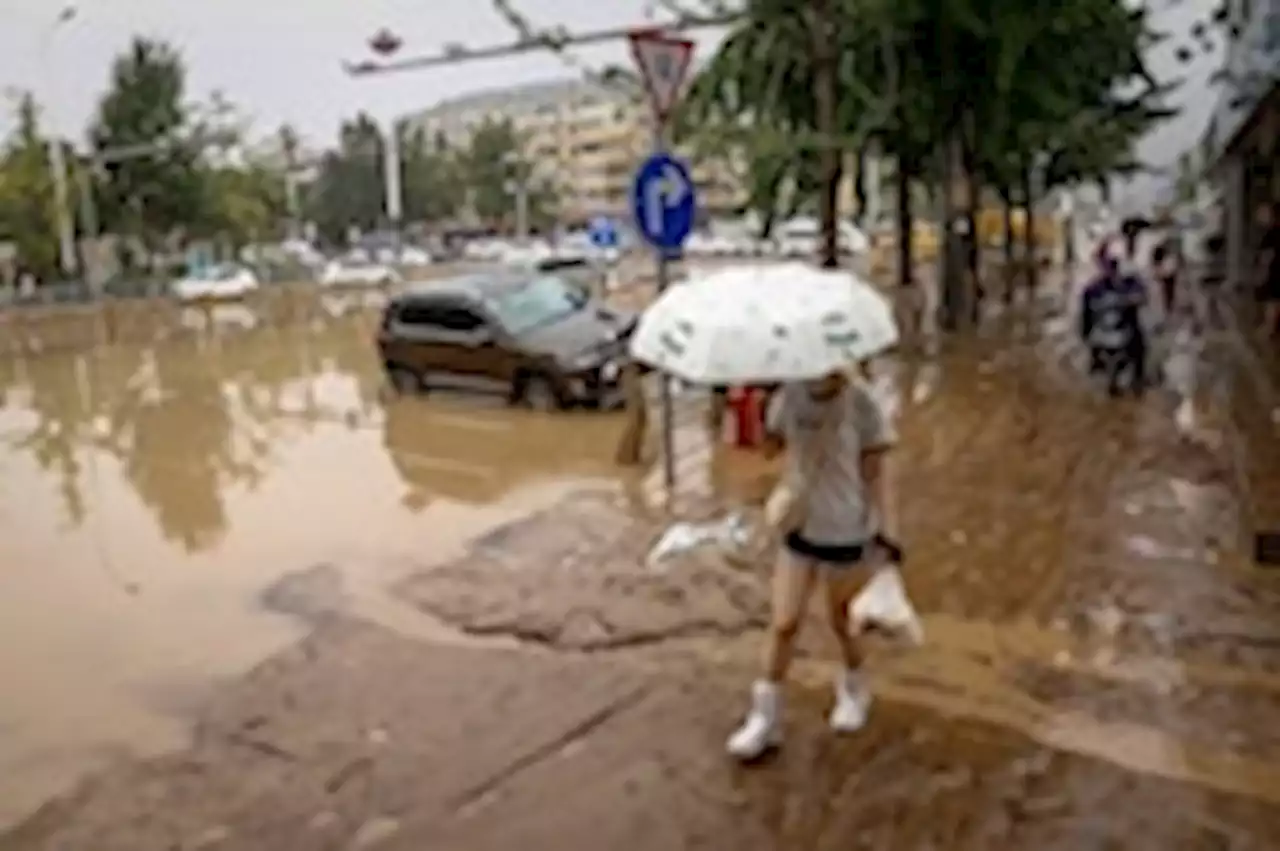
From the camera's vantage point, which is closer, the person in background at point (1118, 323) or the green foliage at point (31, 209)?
the person in background at point (1118, 323)

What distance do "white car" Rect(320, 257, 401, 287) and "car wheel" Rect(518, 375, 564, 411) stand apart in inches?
1123

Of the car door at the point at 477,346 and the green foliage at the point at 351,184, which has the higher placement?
the green foliage at the point at 351,184

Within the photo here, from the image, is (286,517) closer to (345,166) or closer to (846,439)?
(846,439)

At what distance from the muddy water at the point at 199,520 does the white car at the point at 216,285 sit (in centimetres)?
1770

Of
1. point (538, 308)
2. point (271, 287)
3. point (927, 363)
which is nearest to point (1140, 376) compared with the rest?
point (927, 363)

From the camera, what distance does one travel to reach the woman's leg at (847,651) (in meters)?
5.57

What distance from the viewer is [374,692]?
7.09 meters

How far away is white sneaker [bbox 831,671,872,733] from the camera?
5.98 m

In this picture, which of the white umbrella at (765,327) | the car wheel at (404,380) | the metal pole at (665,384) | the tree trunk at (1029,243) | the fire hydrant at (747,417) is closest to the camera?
the white umbrella at (765,327)

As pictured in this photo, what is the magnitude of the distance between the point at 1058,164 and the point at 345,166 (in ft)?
194

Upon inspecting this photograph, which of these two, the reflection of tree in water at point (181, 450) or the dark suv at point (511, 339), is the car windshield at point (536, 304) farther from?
the reflection of tree in water at point (181, 450)

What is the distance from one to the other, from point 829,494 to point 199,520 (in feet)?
27.8

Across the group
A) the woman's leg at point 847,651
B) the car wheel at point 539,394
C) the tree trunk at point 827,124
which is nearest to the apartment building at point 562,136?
the car wheel at point 539,394

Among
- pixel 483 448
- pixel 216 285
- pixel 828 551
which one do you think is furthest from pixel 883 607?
pixel 216 285
